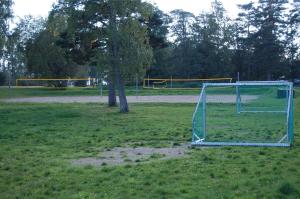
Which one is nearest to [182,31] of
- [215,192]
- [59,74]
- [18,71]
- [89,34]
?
[59,74]

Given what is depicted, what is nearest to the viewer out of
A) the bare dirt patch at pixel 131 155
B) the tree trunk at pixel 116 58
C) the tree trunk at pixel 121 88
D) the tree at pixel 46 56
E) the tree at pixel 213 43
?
the bare dirt patch at pixel 131 155

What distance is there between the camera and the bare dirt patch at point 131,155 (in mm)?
10188

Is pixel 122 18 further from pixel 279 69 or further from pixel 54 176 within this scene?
pixel 279 69

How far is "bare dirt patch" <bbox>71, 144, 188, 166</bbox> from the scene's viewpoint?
33.4ft

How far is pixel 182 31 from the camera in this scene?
77.1 metres

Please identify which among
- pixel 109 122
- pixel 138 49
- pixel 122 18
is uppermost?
pixel 122 18

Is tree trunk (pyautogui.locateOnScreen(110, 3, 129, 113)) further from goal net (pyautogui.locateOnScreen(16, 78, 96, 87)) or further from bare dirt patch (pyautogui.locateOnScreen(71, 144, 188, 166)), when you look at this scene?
goal net (pyautogui.locateOnScreen(16, 78, 96, 87))

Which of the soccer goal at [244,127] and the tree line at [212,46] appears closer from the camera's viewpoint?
the soccer goal at [244,127]

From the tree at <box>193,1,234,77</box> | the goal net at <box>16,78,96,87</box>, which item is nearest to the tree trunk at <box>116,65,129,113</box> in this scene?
the goal net at <box>16,78,96,87</box>

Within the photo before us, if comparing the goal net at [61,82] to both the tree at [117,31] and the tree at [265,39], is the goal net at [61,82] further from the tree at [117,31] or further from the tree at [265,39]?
the tree at [117,31]

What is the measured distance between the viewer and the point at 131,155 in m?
11.1

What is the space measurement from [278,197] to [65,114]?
57.1 feet

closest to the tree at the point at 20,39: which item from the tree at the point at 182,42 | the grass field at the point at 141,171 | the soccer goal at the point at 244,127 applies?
the tree at the point at 182,42

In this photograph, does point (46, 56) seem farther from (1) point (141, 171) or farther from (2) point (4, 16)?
(1) point (141, 171)
